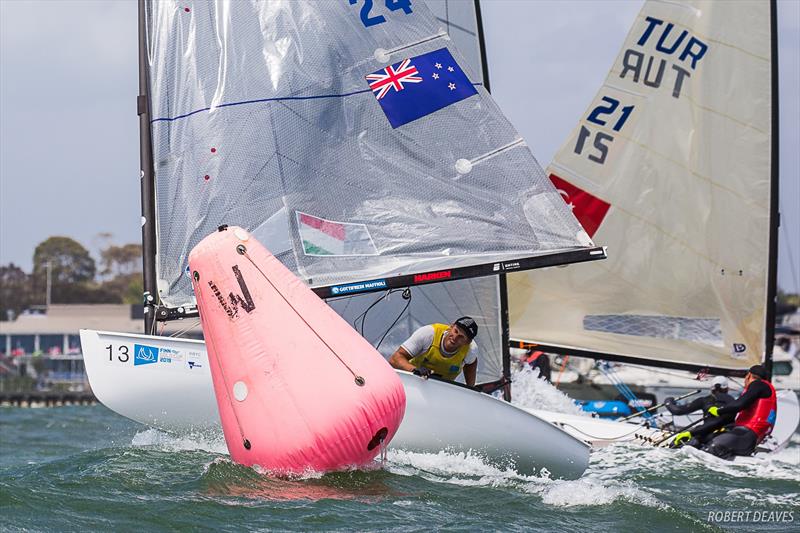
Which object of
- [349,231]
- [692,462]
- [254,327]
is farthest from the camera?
[692,462]

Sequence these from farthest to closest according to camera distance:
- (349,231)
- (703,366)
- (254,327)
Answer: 1. (703,366)
2. (349,231)
3. (254,327)

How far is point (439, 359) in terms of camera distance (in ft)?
30.2

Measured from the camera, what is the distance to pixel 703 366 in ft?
Answer: 47.4

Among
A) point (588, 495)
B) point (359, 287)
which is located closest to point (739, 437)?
point (359, 287)

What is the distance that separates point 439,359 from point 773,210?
7.01m

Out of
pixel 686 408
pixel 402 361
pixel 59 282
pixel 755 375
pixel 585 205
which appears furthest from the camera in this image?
pixel 59 282

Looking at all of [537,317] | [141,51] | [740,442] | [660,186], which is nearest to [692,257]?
[660,186]

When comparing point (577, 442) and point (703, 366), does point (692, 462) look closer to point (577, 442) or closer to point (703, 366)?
point (577, 442)

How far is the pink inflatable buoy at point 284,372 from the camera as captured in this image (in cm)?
749

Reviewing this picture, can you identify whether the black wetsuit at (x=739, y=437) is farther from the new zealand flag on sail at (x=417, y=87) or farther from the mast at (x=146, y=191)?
the mast at (x=146, y=191)

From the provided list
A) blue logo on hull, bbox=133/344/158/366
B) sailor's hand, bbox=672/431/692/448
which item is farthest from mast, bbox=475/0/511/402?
blue logo on hull, bbox=133/344/158/366

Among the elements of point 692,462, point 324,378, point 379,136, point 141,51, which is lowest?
point 692,462

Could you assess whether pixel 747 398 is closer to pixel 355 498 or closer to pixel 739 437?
pixel 739 437

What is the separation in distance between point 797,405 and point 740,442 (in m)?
3.61
